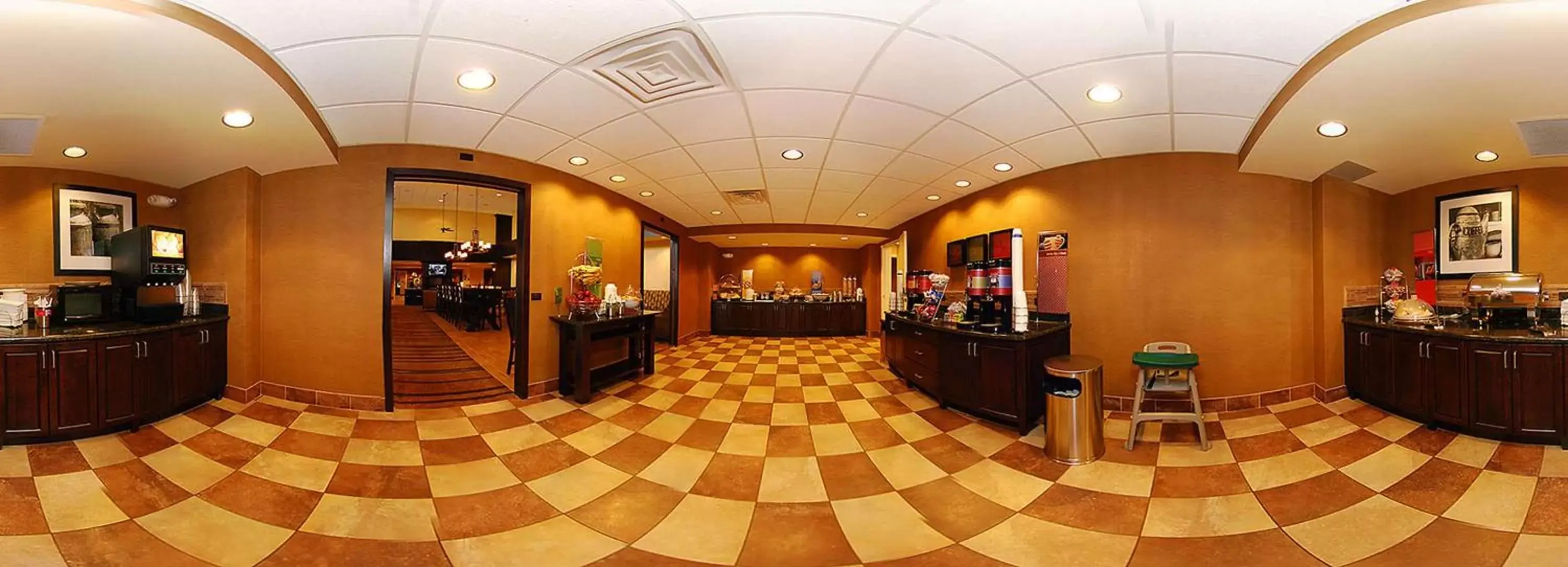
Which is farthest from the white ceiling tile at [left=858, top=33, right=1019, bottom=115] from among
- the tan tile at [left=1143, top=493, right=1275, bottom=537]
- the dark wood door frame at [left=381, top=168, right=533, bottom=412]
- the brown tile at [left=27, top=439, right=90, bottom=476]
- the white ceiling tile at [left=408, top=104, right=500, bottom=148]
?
the brown tile at [left=27, top=439, right=90, bottom=476]

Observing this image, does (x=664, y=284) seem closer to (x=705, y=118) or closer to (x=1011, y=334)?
(x=705, y=118)

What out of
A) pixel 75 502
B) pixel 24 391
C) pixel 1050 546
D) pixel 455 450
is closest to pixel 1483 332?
pixel 1050 546

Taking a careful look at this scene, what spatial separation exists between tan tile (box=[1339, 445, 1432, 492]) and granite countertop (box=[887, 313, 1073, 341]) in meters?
1.64

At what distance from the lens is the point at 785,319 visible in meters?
9.22

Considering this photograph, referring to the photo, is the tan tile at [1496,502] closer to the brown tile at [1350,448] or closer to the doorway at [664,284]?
the brown tile at [1350,448]

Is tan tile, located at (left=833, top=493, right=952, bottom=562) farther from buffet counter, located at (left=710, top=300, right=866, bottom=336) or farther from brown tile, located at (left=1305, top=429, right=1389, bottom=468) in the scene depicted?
buffet counter, located at (left=710, top=300, right=866, bottom=336)

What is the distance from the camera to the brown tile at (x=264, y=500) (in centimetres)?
214

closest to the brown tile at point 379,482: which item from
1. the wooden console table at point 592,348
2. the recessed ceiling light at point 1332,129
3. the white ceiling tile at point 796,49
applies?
the wooden console table at point 592,348

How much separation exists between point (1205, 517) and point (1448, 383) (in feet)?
9.18

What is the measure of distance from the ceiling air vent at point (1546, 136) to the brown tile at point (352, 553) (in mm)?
6359

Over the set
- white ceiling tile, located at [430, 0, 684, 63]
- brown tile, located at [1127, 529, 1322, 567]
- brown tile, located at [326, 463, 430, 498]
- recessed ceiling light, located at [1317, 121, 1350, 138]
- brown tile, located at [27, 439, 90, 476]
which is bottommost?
brown tile, located at [1127, 529, 1322, 567]

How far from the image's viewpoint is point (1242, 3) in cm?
197

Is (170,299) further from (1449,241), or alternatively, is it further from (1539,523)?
(1449,241)

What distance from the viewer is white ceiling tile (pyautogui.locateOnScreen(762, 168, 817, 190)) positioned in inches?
181
